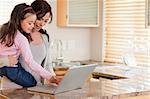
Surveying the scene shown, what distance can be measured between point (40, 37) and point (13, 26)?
0.45 m

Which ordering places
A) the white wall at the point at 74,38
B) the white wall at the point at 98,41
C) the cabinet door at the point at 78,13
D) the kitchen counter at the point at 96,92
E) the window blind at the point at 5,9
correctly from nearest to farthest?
the kitchen counter at the point at 96,92
the window blind at the point at 5,9
the cabinet door at the point at 78,13
the white wall at the point at 74,38
the white wall at the point at 98,41

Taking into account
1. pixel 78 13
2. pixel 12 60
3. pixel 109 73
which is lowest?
pixel 109 73

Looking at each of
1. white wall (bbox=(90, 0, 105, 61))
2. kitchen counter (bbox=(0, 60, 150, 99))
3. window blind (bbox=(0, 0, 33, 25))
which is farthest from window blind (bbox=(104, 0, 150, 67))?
kitchen counter (bbox=(0, 60, 150, 99))

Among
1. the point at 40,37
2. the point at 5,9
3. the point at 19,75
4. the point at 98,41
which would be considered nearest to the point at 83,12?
the point at 98,41

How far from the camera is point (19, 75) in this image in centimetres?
215

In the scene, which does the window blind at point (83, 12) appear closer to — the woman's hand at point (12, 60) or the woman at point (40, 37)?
the woman at point (40, 37)

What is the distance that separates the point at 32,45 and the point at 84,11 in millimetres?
1993

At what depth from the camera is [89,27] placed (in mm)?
4758

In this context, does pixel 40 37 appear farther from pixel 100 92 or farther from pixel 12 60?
pixel 100 92

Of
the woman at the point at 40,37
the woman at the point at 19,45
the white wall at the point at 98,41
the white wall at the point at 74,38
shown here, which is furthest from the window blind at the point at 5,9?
the woman at the point at 19,45

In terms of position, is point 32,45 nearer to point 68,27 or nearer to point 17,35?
point 17,35

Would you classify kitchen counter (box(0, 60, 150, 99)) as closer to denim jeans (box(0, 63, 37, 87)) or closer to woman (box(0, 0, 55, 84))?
denim jeans (box(0, 63, 37, 87))

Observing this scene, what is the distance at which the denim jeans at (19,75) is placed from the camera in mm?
2117

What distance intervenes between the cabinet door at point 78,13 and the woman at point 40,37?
1.72 m
